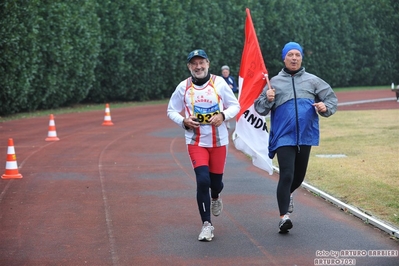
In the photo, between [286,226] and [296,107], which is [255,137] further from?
[286,226]

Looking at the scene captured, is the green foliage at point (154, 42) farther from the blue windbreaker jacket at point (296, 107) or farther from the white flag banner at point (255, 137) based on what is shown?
the blue windbreaker jacket at point (296, 107)

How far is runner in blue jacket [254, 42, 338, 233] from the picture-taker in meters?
8.30

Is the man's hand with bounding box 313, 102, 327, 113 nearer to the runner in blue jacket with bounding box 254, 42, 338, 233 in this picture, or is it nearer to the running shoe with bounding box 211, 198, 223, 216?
the runner in blue jacket with bounding box 254, 42, 338, 233

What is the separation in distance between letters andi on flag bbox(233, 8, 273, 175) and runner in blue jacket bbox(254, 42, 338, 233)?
55 centimetres

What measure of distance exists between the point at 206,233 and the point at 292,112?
1.58 m

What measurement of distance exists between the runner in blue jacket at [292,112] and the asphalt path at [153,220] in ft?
2.15

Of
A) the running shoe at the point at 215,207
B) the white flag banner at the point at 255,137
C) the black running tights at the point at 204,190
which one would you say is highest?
the white flag banner at the point at 255,137

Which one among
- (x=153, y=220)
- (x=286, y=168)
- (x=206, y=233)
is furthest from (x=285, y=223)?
(x=153, y=220)

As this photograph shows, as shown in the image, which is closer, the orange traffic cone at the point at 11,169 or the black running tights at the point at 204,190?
the black running tights at the point at 204,190

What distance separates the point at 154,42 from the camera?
36.8 m

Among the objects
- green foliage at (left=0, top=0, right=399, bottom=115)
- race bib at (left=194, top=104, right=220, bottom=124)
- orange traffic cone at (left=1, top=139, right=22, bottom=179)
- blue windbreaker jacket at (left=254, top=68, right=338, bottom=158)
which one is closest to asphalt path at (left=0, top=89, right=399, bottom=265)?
orange traffic cone at (left=1, top=139, right=22, bottom=179)

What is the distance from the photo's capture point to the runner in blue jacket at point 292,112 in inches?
327

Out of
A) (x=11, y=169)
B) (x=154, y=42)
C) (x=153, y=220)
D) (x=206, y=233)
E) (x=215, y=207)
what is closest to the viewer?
(x=206, y=233)

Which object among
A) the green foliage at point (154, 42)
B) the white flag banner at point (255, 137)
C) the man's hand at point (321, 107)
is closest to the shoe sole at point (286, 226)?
the white flag banner at point (255, 137)
